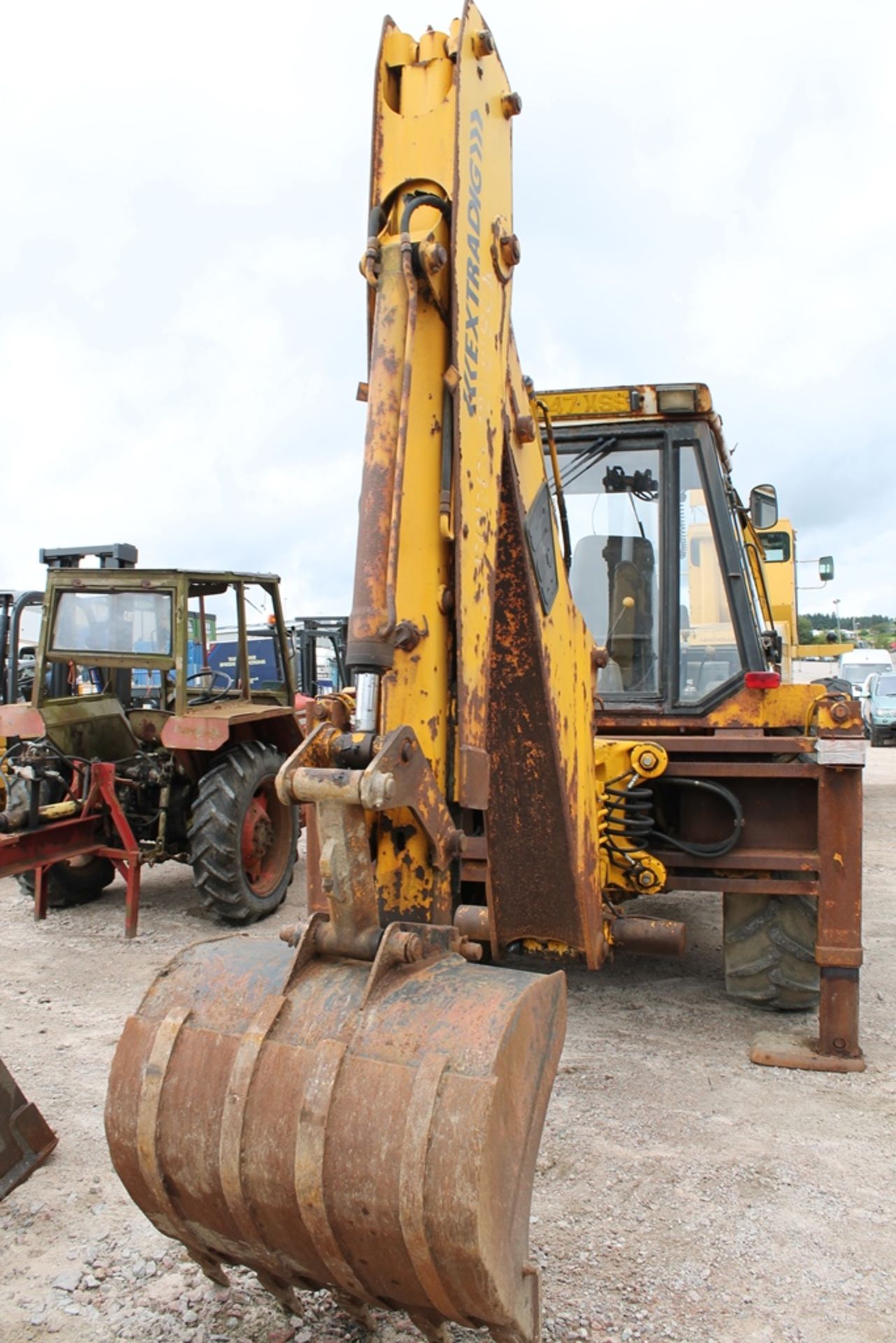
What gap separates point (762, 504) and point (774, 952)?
209 centimetres

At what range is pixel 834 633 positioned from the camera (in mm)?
14227

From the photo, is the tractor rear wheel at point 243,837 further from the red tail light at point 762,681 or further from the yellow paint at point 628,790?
the red tail light at point 762,681

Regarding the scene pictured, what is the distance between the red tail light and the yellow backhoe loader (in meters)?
0.51

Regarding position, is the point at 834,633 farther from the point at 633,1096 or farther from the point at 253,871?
the point at 633,1096

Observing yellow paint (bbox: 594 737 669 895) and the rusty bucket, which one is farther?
yellow paint (bbox: 594 737 669 895)

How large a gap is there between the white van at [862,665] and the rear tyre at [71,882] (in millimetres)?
22303

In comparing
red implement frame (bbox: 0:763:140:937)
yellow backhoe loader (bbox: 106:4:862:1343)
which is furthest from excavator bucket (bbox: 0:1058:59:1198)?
red implement frame (bbox: 0:763:140:937)

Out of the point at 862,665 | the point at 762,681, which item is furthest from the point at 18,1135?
the point at 862,665

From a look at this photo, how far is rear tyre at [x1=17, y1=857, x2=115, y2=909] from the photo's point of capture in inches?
250

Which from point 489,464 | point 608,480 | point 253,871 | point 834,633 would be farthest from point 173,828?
point 834,633

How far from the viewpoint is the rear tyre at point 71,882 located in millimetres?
6359

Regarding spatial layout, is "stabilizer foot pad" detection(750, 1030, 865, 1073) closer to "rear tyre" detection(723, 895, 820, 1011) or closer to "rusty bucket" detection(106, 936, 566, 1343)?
"rear tyre" detection(723, 895, 820, 1011)

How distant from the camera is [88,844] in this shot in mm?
5969

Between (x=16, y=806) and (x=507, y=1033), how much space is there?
4.75 metres
